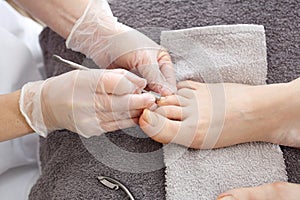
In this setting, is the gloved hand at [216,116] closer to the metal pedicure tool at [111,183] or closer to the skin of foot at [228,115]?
the skin of foot at [228,115]

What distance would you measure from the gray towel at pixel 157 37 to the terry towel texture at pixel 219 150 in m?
0.04

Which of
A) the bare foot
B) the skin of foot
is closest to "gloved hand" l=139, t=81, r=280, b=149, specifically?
the skin of foot

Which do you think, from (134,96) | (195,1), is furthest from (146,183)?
(195,1)

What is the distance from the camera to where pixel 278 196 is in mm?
1000

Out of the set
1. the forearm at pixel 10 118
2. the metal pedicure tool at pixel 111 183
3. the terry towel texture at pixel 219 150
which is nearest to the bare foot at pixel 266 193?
the terry towel texture at pixel 219 150

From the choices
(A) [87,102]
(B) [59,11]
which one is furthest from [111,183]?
(B) [59,11]

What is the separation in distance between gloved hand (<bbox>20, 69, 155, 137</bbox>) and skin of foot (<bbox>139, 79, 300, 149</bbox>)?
0.08m

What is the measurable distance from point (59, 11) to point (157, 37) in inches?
9.1

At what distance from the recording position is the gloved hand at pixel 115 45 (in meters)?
1.08

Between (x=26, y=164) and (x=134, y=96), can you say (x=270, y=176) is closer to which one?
(x=134, y=96)

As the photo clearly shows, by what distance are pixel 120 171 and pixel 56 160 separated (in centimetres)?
16

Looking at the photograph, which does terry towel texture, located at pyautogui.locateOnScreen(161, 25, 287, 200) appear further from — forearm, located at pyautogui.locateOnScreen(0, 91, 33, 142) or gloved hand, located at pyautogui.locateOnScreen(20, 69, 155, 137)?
forearm, located at pyautogui.locateOnScreen(0, 91, 33, 142)

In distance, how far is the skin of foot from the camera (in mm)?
1057

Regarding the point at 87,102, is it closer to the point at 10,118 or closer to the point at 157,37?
the point at 10,118
